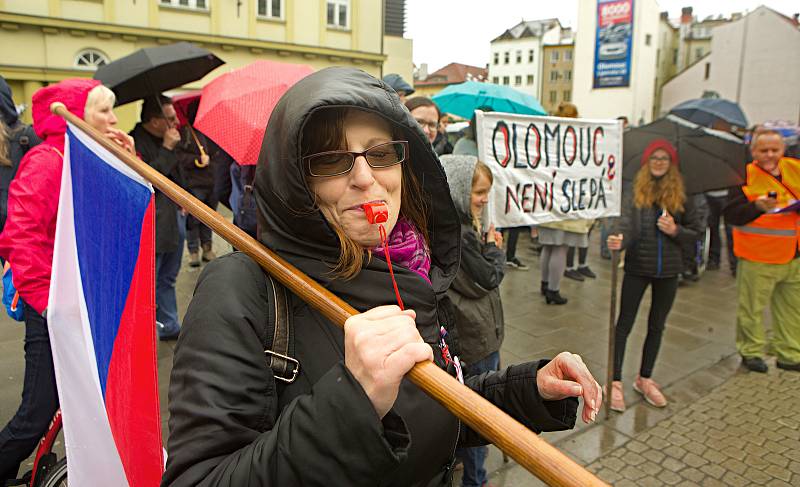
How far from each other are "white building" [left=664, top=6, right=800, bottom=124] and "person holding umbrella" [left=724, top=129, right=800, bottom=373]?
29539 mm

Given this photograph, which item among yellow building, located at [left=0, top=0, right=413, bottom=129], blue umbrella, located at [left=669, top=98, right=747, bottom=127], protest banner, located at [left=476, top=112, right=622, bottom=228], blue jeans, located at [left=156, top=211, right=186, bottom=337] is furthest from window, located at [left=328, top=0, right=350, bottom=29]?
protest banner, located at [left=476, top=112, right=622, bottom=228]

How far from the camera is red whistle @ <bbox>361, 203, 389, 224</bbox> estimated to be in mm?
1233

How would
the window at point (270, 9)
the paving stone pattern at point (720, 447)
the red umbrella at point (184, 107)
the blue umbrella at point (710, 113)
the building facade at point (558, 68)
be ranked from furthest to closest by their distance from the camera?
the building facade at point (558, 68) → the window at point (270, 9) → the blue umbrella at point (710, 113) → the red umbrella at point (184, 107) → the paving stone pattern at point (720, 447)

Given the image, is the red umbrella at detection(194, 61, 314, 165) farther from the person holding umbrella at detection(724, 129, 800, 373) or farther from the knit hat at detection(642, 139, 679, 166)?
the person holding umbrella at detection(724, 129, 800, 373)

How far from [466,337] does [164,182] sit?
5.95 ft

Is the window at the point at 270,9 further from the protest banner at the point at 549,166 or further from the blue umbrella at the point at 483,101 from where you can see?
the protest banner at the point at 549,166

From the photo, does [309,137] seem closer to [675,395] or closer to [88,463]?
[88,463]

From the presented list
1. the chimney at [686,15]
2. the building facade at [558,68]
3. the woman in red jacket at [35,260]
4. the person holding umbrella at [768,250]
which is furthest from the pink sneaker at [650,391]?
the chimney at [686,15]

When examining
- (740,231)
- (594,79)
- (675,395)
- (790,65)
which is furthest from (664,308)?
(594,79)

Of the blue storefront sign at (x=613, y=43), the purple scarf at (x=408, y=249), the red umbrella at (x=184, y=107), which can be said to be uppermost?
the blue storefront sign at (x=613, y=43)

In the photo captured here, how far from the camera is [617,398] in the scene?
4043 millimetres

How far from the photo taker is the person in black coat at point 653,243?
4.02 metres

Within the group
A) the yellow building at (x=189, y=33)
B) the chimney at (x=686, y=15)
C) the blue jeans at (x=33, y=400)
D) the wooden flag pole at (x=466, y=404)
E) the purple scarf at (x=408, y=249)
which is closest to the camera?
the wooden flag pole at (x=466, y=404)

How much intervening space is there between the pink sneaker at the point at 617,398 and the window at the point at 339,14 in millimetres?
20687
